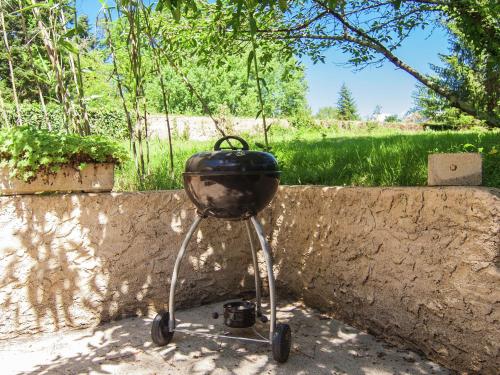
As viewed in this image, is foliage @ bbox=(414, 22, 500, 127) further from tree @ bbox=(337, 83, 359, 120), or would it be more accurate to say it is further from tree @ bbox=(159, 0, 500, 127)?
tree @ bbox=(337, 83, 359, 120)

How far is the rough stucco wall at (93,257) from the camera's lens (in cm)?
269

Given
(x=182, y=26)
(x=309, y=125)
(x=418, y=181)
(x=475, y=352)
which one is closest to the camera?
(x=475, y=352)

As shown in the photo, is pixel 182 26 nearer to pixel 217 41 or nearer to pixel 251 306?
pixel 217 41

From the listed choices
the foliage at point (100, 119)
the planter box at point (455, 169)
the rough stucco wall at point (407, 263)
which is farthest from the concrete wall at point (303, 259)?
the foliage at point (100, 119)

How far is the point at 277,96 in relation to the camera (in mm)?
27031

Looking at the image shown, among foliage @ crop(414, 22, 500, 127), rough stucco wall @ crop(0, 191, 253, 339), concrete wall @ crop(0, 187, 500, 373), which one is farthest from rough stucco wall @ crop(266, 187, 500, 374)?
foliage @ crop(414, 22, 500, 127)

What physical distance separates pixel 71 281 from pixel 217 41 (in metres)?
2.85

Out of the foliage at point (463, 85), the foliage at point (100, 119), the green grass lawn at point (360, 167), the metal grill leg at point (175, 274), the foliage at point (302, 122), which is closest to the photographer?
the metal grill leg at point (175, 274)

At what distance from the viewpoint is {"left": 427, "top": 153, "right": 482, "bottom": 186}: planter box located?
2148 millimetres

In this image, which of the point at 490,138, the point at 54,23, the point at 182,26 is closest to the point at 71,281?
the point at 54,23

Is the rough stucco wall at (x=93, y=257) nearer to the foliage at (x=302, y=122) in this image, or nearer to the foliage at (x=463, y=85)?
the foliage at (x=463, y=85)

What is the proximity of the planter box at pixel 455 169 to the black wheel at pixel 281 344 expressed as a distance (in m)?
1.07

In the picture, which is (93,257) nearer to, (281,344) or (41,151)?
(41,151)

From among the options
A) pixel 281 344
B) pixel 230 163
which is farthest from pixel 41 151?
pixel 281 344
